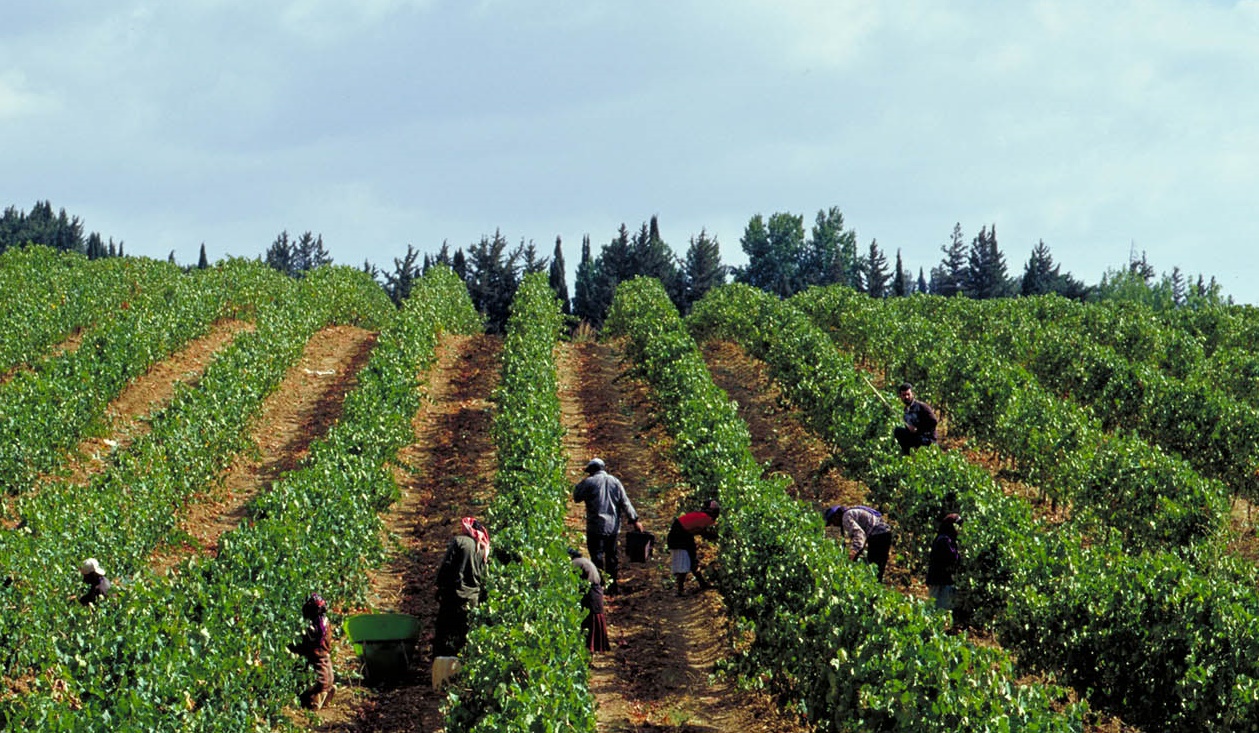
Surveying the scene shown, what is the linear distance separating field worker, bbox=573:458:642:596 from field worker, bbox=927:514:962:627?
370cm

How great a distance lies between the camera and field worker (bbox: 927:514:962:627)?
531 inches

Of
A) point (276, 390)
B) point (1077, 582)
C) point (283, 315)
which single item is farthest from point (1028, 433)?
point (283, 315)

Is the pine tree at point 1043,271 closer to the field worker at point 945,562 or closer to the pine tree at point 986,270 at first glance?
the pine tree at point 986,270

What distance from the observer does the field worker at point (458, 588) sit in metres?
12.4

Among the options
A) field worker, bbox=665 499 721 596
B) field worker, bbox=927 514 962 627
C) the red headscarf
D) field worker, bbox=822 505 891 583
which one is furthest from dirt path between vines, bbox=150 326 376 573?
field worker, bbox=927 514 962 627

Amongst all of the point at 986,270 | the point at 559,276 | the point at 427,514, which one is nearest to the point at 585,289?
the point at 559,276

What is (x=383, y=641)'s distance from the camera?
12070mm

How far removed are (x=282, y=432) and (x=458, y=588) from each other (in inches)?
510

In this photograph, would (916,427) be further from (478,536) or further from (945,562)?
(478,536)

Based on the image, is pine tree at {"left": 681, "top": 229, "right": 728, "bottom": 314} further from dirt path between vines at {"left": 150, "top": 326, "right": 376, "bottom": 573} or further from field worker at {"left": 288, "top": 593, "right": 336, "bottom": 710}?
field worker at {"left": 288, "top": 593, "right": 336, "bottom": 710}

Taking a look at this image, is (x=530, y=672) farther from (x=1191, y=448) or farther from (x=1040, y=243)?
(x=1040, y=243)

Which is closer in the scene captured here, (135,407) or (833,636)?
(833,636)

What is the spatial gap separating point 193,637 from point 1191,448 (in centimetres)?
1787

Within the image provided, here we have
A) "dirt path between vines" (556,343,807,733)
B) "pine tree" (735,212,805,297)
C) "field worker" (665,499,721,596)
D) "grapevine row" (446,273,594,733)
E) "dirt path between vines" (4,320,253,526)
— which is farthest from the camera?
"pine tree" (735,212,805,297)
